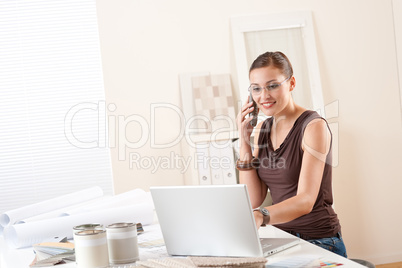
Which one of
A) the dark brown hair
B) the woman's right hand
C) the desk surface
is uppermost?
the dark brown hair

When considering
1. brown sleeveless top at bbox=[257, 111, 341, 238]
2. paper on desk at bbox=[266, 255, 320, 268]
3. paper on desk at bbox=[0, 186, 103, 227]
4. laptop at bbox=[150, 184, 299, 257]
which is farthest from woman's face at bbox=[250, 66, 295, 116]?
paper on desk at bbox=[0, 186, 103, 227]

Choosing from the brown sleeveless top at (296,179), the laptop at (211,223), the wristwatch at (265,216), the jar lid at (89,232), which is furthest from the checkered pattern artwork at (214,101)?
the jar lid at (89,232)

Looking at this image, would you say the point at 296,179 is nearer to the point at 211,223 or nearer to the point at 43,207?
the point at 211,223

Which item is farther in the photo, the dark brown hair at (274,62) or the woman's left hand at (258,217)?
the dark brown hair at (274,62)

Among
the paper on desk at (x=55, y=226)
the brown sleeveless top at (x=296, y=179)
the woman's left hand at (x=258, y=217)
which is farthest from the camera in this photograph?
the brown sleeveless top at (x=296, y=179)

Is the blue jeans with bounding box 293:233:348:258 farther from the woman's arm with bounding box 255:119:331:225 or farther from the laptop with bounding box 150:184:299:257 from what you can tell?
the laptop with bounding box 150:184:299:257

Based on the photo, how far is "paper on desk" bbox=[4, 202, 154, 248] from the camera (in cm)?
232

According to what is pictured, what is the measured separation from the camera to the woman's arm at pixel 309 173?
2.22 metres

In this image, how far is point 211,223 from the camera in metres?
1.74

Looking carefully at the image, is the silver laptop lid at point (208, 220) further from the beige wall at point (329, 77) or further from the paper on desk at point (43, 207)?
the beige wall at point (329, 77)

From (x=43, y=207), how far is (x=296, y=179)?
4.54 feet

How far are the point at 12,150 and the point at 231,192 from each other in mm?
3356

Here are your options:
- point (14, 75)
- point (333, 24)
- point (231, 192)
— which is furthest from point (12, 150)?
point (231, 192)

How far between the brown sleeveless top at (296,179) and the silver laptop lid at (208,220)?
0.80 meters
